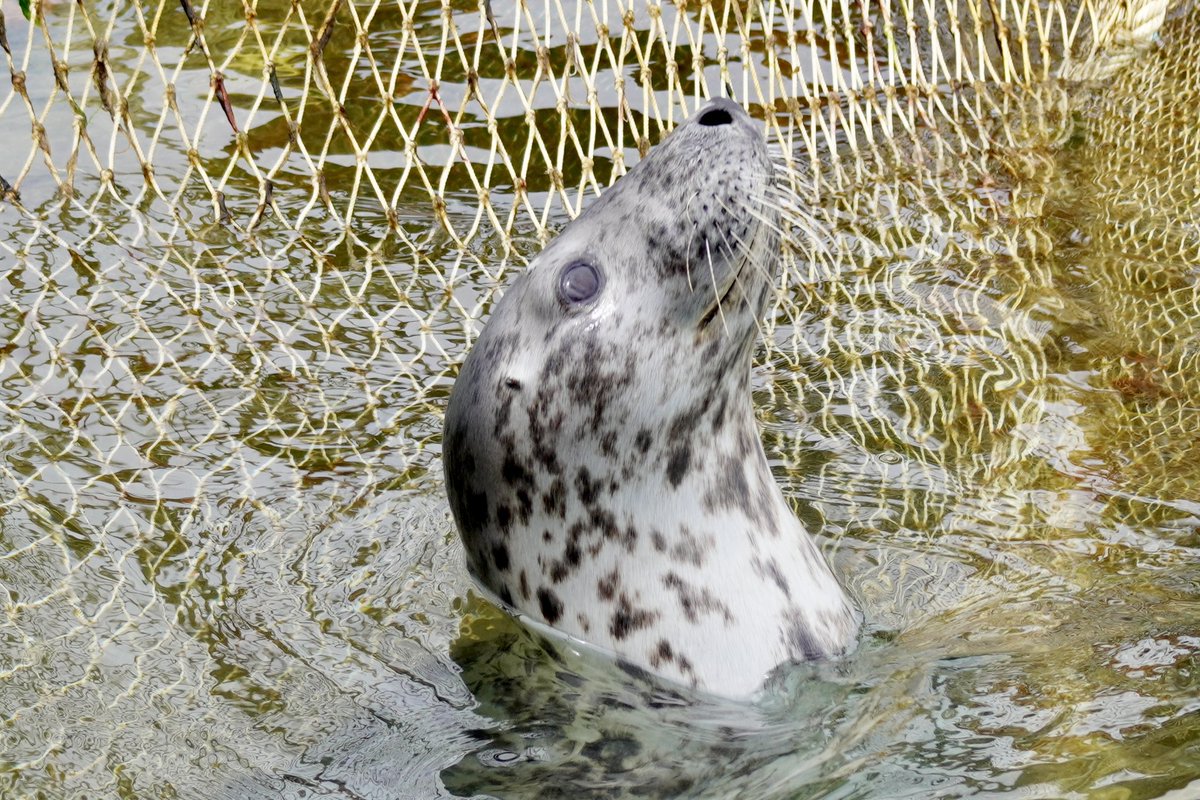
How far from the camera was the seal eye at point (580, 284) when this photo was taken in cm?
352

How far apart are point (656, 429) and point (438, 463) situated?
1302 millimetres

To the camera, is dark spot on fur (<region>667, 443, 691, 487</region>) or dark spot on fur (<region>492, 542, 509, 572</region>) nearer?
dark spot on fur (<region>667, 443, 691, 487</region>)

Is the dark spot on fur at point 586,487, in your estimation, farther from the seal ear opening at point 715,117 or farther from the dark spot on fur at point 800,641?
the seal ear opening at point 715,117

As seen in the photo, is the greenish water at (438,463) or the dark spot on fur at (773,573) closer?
the greenish water at (438,463)

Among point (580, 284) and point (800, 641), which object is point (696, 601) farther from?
point (580, 284)

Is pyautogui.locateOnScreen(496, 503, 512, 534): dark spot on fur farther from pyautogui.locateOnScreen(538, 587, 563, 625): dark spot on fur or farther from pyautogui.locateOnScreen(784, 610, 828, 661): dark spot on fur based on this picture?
pyautogui.locateOnScreen(784, 610, 828, 661): dark spot on fur

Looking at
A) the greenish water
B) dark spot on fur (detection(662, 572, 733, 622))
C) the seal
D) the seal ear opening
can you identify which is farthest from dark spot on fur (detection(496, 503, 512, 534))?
the seal ear opening

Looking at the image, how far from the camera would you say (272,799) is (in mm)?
3283

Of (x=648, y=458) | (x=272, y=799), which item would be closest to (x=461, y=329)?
(x=648, y=458)

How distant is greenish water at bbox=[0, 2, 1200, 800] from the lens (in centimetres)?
336

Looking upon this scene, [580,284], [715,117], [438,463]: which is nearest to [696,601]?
[580,284]

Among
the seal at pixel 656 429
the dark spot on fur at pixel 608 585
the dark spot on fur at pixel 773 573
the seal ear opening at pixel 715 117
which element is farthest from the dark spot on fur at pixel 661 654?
the seal ear opening at pixel 715 117

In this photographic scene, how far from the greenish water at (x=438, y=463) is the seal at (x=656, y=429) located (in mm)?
129

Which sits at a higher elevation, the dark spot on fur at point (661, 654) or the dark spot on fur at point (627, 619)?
the dark spot on fur at point (627, 619)
